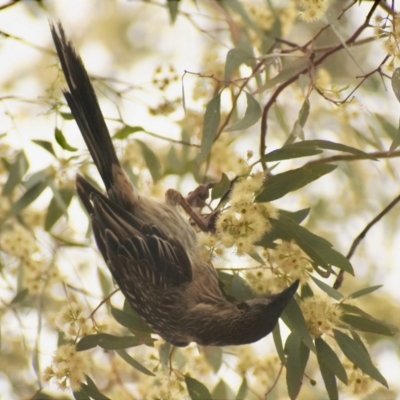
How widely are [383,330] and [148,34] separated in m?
4.20

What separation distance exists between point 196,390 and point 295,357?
0.32m

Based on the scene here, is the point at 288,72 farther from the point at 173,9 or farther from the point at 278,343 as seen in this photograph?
the point at 278,343

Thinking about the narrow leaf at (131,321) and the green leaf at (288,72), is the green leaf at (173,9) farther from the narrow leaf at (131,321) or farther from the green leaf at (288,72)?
the narrow leaf at (131,321)

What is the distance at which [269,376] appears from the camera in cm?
240

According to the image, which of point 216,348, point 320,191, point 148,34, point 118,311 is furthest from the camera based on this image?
point 148,34

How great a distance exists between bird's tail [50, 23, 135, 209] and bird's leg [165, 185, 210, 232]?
0.13m

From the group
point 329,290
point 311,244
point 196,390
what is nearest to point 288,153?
point 311,244

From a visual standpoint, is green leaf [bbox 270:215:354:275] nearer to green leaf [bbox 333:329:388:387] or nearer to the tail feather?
green leaf [bbox 333:329:388:387]

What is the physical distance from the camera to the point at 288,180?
6.30 ft

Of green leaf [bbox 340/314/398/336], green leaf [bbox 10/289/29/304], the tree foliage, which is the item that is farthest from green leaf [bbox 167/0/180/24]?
green leaf [bbox 340/314/398/336]

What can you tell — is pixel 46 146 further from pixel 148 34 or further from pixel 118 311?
pixel 148 34

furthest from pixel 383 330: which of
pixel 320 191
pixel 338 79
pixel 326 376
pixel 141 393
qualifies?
pixel 338 79

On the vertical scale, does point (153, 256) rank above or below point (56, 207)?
below

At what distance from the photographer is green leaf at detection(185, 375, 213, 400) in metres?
2.16
